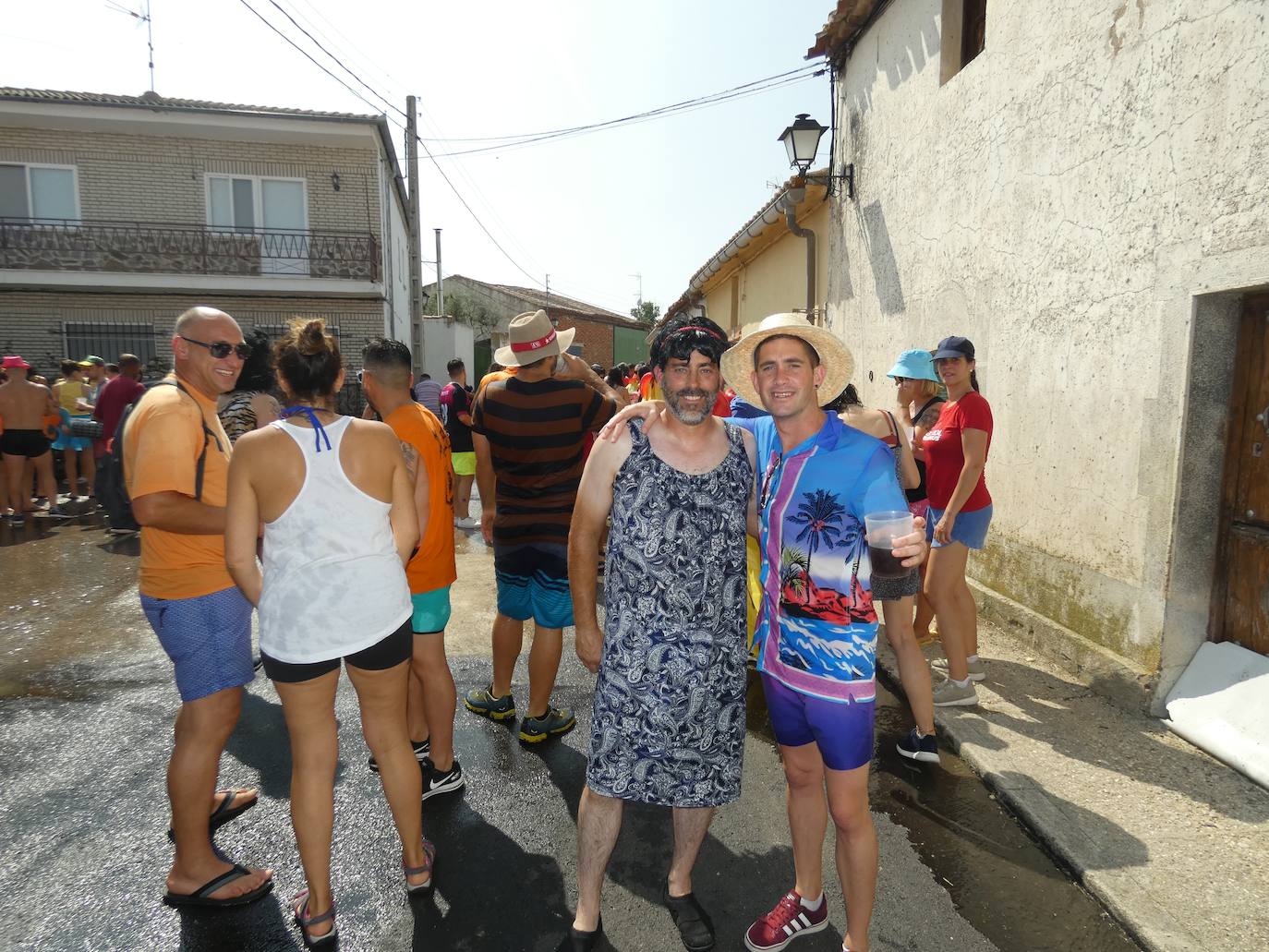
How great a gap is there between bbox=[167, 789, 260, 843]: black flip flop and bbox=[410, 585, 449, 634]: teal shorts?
0.99m

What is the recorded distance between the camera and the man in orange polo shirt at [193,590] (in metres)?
2.38

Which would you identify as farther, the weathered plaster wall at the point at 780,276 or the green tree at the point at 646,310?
the green tree at the point at 646,310

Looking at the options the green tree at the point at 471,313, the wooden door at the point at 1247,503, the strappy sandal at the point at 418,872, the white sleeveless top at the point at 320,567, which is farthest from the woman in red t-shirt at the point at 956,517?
the green tree at the point at 471,313

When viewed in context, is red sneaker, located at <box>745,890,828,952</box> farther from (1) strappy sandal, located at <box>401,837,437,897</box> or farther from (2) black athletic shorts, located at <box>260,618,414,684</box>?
(2) black athletic shorts, located at <box>260,618,414,684</box>

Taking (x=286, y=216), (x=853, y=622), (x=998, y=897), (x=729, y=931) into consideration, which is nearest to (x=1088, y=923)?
(x=998, y=897)

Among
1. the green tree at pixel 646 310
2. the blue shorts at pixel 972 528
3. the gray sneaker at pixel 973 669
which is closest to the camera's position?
the blue shorts at pixel 972 528

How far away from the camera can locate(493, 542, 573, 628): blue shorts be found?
3490 mm

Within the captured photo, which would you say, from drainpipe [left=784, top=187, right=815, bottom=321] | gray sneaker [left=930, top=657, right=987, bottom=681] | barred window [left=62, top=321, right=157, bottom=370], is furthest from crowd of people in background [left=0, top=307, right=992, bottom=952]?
barred window [left=62, top=321, right=157, bottom=370]

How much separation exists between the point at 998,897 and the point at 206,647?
9.44 ft

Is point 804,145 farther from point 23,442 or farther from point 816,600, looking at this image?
point 23,442

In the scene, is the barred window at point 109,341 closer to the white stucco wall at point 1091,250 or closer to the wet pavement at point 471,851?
the wet pavement at point 471,851

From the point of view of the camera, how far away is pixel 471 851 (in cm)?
278

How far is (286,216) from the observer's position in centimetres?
1605

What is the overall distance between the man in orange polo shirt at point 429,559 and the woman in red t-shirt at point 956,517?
8.45 ft
